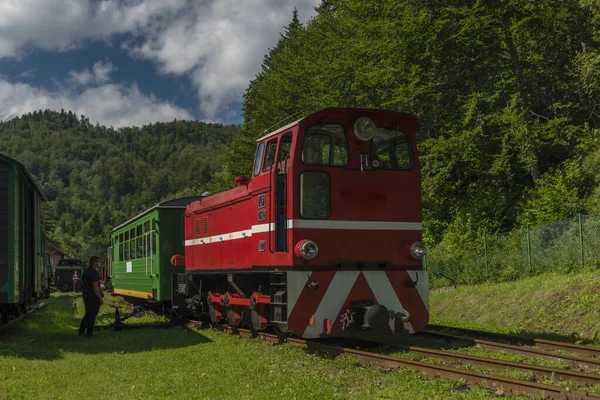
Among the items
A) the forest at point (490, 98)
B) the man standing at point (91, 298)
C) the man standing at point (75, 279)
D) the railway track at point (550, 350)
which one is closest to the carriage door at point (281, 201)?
the railway track at point (550, 350)

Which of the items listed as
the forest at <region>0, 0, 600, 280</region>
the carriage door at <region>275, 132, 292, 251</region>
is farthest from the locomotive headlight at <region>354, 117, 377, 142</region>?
the forest at <region>0, 0, 600, 280</region>

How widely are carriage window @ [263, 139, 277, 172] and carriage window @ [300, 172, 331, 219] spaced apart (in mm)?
910

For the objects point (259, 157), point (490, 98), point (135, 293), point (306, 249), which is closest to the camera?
point (306, 249)

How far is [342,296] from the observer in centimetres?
984

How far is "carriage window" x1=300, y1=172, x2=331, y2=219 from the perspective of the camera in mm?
9797

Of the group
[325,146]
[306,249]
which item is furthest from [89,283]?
[325,146]

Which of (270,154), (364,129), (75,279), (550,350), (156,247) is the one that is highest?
(364,129)

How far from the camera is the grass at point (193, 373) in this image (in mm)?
7180

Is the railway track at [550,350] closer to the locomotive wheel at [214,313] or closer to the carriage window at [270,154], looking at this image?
the carriage window at [270,154]

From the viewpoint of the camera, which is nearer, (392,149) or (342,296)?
(342,296)

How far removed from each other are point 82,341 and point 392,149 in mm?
7678

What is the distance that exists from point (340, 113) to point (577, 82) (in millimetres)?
14955

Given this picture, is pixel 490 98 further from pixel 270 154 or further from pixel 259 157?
pixel 270 154

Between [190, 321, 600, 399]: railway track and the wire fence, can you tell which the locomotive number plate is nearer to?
[190, 321, 600, 399]: railway track
